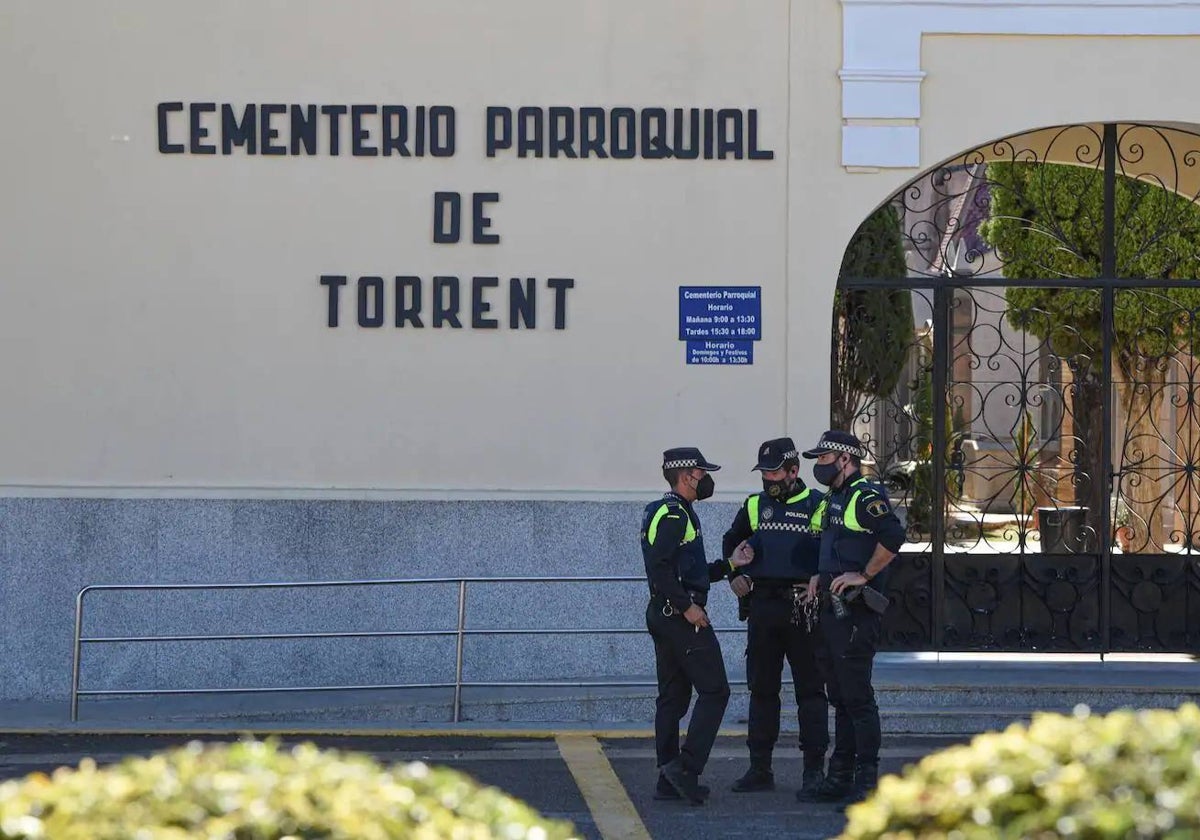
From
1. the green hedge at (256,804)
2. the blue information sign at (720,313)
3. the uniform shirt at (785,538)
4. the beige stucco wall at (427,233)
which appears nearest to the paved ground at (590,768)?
the uniform shirt at (785,538)

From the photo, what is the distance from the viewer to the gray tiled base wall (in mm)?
10883

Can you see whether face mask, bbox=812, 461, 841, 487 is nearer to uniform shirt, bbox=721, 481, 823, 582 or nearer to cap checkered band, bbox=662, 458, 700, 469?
uniform shirt, bbox=721, 481, 823, 582

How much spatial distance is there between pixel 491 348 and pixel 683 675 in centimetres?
337

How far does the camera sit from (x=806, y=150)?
1112 centimetres

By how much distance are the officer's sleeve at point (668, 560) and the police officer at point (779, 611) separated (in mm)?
359

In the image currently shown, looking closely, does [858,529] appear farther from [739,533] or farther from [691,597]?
[691,597]

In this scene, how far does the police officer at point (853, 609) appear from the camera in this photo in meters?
8.17

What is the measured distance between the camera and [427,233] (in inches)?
438

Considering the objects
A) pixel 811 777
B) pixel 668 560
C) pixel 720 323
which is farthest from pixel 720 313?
pixel 811 777

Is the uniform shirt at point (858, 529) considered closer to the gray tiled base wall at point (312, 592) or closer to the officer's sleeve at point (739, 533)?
the officer's sleeve at point (739, 533)

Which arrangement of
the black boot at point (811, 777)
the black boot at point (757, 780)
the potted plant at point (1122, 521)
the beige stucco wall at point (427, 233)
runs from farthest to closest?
the potted plant at point (1122, 521) < the beige stucco wall at point (427, 233) < the black boot at point (757, 780) < the black boot at point (811, 777)

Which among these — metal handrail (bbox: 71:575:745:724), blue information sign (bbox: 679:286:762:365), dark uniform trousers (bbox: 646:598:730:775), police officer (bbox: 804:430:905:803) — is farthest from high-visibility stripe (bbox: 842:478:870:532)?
blue information sign (bbox: 679:286:762:365)

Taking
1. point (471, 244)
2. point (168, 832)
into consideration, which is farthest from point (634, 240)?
point (168, 832)

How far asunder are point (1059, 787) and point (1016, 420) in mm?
7704
